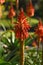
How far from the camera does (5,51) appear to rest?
375 cm

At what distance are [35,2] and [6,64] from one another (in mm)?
12777

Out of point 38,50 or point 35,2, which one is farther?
point 35,2

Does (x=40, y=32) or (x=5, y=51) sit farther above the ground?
(x=40, y=32)

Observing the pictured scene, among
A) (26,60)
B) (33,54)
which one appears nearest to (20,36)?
(26,60)

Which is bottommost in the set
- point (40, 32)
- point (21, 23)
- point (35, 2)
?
point (35, 2)

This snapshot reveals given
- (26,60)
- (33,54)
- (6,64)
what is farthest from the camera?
(33,54)

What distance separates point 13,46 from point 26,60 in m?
0.69

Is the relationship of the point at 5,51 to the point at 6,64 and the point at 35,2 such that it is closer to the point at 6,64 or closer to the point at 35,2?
the point at 6,64

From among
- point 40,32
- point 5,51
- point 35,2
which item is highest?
point 40,32

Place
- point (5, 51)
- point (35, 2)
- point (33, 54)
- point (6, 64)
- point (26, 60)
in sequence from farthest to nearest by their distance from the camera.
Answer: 1. point (35, 2)
2. point (5, 51)
3. point (33, 54)
4. point (26, 60)
5. point (6, 64)

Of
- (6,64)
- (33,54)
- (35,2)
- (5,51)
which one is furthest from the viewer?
(35,2)

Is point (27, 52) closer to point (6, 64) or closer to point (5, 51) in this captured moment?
point (5, 51)

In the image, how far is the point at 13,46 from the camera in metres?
3.82

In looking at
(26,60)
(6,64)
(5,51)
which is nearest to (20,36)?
(6,64)
